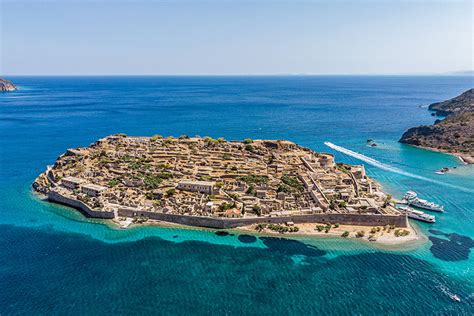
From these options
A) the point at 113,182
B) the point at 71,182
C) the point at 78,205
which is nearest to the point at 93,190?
the point at 78,205

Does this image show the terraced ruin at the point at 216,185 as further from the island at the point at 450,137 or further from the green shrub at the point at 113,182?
the island at the point at 450,137

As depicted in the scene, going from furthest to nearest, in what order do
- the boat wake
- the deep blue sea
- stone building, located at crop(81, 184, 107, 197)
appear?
the boat wake < stone building, located at crop(81, 184, 107, 197) < the deep blue sea

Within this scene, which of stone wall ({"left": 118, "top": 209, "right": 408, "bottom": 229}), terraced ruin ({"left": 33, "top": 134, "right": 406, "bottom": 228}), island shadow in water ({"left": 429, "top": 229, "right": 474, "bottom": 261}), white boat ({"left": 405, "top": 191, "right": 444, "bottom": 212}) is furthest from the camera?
white boat ({"left": 405, "top": 191, "right": 444, "bottom": 212})

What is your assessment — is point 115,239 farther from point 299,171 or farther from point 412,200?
point 412,200

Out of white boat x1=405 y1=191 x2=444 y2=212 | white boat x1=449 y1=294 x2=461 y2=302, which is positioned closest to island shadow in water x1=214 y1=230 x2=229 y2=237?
white boat x1=449 y1=294 x2=461 y2=302

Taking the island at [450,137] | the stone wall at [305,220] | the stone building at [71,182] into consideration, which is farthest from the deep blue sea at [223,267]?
the island at [450,137]

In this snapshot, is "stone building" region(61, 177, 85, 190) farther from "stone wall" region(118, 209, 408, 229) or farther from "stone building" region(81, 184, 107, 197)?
"stone wall" region(118, 209, 408, 229)

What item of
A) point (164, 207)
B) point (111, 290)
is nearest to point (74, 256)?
point (111, 290)
